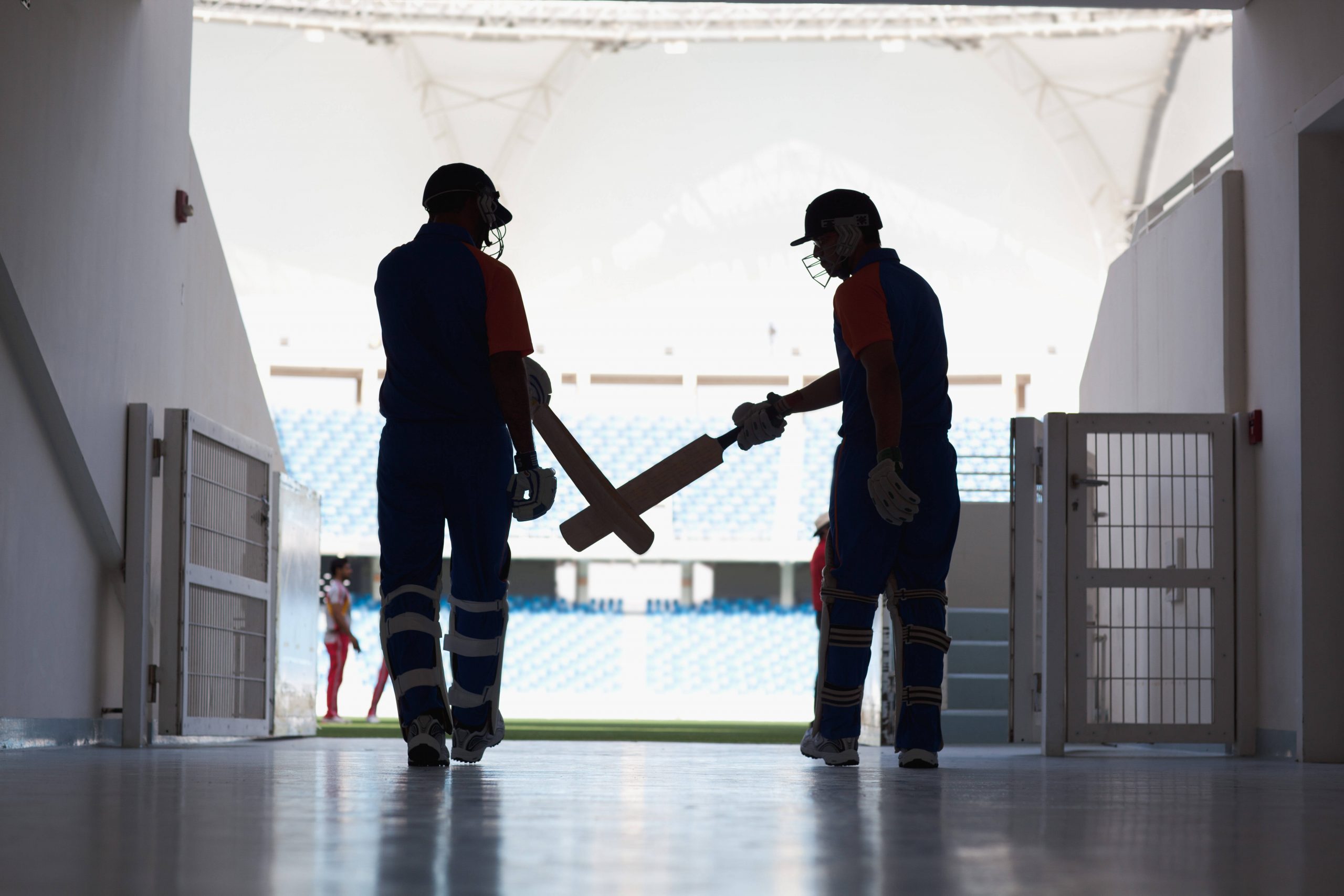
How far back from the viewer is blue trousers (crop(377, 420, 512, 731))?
402 centimetres

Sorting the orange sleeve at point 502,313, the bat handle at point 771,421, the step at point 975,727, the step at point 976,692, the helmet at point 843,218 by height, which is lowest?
the step at point 975,727

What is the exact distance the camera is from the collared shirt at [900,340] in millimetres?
4539

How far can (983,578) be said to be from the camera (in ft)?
34.9

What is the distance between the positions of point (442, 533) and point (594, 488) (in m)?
0.70

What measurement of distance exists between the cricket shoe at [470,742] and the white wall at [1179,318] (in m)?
4.28

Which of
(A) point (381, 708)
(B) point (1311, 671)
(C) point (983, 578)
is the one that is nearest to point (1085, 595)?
(B) point (1311, 671)

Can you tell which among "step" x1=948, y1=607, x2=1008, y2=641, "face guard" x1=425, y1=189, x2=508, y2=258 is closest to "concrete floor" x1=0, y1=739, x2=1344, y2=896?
"face guard" x1=425, y1=189, x2=508, y2=258

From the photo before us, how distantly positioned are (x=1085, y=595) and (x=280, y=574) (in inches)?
169

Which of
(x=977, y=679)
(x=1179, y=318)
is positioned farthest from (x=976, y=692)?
(x=1179, y=318)

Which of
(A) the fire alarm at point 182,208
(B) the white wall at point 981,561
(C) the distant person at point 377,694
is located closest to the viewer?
(A) the fire alarm at point 182,208

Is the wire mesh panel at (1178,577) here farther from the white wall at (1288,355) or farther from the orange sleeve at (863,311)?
the orange sleeve at (863,311)

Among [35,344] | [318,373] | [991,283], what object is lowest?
[35,344]

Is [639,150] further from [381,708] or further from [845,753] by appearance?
[845,753]

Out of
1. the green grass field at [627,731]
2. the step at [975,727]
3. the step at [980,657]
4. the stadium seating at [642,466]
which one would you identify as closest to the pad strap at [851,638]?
the green grass field at [627,731]
